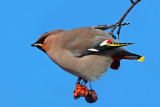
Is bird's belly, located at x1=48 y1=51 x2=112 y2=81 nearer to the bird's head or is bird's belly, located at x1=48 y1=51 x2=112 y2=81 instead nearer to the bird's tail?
the bird's tail

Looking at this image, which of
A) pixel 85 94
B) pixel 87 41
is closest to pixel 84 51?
pixel 87 41

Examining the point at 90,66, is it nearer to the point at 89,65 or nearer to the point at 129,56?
the point at 89,65

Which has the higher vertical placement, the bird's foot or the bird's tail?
the bird's tail

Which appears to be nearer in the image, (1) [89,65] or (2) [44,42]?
(1) [89,65]

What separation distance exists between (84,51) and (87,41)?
0.12 metres

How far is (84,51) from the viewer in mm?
2504

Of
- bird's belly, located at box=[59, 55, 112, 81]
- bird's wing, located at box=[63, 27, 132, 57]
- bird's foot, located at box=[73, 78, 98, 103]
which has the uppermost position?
bird's wing, located at box=[63, 27, 132, 57]

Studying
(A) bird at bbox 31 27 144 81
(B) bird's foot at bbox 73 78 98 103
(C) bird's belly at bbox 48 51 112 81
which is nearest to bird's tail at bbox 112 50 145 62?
(A) bird at bbox 31 27 144 81

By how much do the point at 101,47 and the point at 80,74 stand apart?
31cm

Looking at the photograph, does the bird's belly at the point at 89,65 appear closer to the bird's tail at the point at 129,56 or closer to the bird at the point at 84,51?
the bird at the point at 84,51

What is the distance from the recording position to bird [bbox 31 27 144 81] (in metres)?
2.45

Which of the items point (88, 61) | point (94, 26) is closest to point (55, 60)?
point (88, 61)

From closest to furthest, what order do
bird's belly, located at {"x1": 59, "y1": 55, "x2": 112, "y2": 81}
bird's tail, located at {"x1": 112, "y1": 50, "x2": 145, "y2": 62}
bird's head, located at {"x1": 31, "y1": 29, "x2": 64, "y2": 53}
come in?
bird's tail, located at {"x1": 112, "y1": 50, "x2": 145, "y2": 62} → bird's belly, located at {"x1": 59, "y1": 55, "x2": 112, "y2": 81} → bird's head, located at {"x1": 31, "y1": 29, "x2": 64, "y2": 53}

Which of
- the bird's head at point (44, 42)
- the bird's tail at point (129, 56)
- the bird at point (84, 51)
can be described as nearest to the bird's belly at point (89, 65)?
the bird at point (84, 51)
